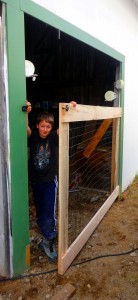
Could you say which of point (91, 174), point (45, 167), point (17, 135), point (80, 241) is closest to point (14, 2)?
point (17, 135)

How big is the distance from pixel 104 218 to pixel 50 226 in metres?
1.57

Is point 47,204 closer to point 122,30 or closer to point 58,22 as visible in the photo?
point 58,22

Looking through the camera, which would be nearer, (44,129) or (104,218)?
(44,129)

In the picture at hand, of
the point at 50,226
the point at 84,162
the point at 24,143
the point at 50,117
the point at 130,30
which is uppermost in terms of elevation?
the point at 130,30

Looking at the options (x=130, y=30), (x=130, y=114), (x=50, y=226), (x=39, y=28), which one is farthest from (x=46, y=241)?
(x=39, y=28)

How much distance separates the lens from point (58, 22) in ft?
9.64

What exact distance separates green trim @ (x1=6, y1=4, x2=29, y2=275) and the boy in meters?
0.38

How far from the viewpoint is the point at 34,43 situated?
7.24 metres

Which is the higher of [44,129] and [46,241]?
[44,129]

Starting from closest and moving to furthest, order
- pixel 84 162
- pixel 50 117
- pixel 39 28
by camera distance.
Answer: pixel 50 117
pixel 84 162
pixel 39 28

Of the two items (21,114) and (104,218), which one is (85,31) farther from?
(104,218)

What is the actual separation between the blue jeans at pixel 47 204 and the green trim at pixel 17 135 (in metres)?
0.38

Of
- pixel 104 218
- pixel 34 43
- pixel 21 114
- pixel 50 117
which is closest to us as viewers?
pixel 21 114

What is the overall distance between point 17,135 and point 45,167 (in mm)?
657
